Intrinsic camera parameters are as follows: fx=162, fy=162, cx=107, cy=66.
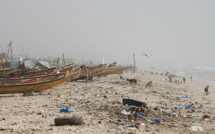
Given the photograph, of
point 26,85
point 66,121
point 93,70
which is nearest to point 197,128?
point 66,121

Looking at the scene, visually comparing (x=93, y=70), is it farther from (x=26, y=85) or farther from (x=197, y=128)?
(x=197, y=128)

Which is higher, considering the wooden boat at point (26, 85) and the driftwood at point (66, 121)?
the wooden boat at point (26, 85)

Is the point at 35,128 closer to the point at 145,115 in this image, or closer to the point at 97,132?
the point at 97,132

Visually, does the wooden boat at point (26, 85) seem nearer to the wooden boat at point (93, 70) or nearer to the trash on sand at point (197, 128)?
the wooden boat at point (93, 70)

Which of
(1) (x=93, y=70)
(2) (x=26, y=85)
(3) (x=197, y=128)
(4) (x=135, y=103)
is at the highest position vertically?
(1) (x=93, y=70)

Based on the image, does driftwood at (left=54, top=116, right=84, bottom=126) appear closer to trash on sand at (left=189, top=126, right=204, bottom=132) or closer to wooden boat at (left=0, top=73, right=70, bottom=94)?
trash on sand at (left=189, top=126, right=204, bottom=132)

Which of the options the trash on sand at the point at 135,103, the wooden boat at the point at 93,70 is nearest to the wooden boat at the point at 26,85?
the trash on sand at the point at 135,103

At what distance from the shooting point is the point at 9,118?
190 inches

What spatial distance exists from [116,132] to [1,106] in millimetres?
4848

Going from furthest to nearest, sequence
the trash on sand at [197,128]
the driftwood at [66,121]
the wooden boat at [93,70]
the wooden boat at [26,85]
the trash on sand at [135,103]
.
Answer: the wooden boat at [93,70] < the wooden boat at [26,85] < the trash on sand at [135,103] < the trash on sand at [197,128] < the driftwood at [66,121]

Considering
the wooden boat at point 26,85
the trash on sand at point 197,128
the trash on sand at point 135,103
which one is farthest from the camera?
the wooden boat at point 26,85

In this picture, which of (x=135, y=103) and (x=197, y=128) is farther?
(x=135, y=103)

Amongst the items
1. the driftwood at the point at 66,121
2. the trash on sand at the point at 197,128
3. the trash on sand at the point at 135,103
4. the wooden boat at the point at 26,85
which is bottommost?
the trash on sand at the point at 197,128

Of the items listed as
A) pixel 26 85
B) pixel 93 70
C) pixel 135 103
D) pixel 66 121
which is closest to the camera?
pixel 66 121
